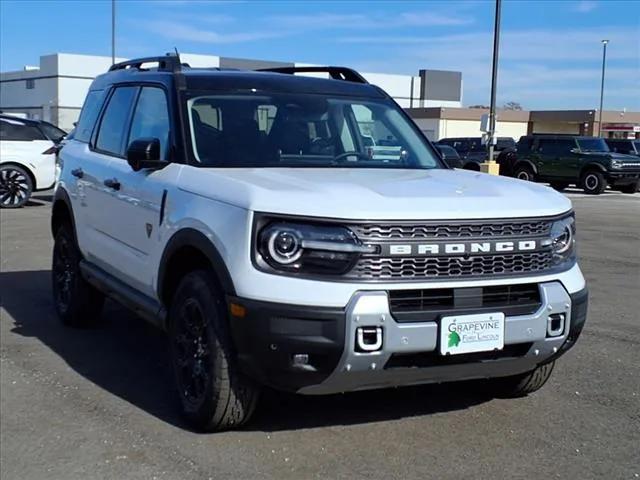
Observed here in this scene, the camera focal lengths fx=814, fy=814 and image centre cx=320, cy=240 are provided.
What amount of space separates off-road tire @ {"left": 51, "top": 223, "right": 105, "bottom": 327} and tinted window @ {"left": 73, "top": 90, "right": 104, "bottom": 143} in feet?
2.51

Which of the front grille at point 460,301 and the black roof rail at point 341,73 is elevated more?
the black roof rail at point 341,73

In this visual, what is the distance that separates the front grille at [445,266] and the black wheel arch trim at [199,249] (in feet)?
1.96

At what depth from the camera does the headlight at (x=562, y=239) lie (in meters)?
4.15

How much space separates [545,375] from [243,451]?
6.07ft

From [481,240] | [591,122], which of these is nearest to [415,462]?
[481,240]

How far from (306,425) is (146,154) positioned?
179 cm

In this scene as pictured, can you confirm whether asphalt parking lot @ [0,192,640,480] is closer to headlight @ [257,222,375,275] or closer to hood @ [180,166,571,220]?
headlight @ [257,222,375,275]

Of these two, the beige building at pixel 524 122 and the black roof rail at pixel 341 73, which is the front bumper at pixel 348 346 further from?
the beige building at pixel 524 122

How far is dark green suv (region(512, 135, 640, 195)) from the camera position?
2539 cm

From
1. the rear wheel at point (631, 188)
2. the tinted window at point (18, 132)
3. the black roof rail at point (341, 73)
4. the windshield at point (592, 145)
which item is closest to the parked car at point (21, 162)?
the tinted window at point (18, 132)

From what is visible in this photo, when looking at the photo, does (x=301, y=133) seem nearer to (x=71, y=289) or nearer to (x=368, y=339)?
(x=368, y=339)

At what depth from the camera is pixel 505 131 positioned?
219 feet

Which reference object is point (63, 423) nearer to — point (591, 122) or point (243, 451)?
point (243, 451)

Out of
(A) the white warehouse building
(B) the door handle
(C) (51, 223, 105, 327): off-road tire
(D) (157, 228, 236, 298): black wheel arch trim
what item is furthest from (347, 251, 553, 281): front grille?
(A) the white warehouse building
